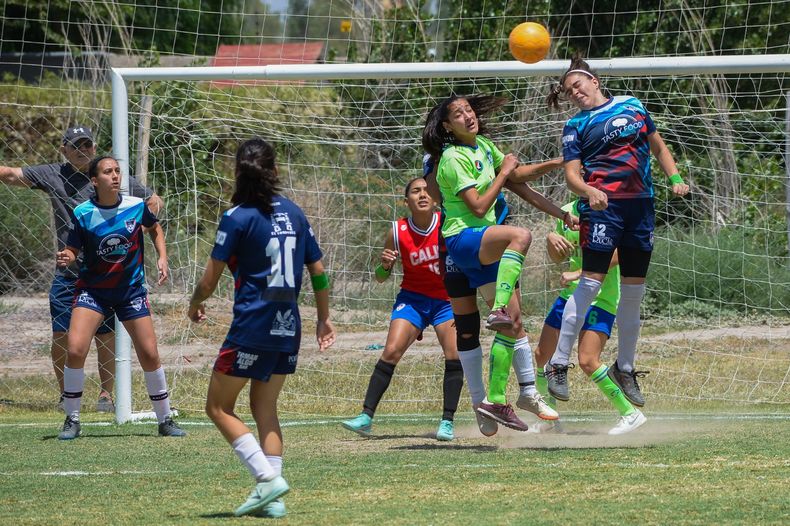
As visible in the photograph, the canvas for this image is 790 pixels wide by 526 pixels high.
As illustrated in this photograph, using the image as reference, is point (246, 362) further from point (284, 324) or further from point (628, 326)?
point (628, 326)

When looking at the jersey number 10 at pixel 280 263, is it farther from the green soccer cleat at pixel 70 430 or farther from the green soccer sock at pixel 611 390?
the green soccer cleat at pixel 70 430

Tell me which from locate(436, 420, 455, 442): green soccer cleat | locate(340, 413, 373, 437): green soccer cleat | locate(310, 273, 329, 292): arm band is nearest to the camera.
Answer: locate(310, 273, 329, 292): arm band

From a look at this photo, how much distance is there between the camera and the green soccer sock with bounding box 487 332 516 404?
6730 mm

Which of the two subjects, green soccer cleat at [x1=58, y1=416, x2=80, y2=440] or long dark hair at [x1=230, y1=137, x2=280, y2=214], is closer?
long dark hair at [x1=230, y1=137, x2=280, y2=214]

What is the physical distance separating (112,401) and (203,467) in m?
3.82

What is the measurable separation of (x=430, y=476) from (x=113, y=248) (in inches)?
124

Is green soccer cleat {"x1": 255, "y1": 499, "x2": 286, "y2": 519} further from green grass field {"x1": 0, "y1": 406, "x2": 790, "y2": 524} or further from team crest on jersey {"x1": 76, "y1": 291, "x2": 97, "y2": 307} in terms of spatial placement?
team crest on jersey {"x1": 76, "y1": 291, "x2": 97, "y2": 307}

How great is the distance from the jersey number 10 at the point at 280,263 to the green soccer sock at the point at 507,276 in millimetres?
1777

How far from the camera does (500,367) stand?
22.2 feet

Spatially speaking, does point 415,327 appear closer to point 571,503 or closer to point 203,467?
point 203,467

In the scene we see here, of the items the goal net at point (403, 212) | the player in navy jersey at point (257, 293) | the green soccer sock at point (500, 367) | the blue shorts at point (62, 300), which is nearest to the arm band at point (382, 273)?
the green soccer sock at point (500, 367)

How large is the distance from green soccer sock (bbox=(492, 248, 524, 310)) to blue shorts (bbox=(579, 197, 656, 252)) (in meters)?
0.51

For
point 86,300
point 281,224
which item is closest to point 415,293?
point 86,300

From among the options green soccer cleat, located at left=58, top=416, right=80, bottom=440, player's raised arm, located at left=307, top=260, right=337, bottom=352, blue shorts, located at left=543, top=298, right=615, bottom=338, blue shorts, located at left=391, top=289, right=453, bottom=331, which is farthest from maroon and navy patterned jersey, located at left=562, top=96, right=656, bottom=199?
green soccer cleat, located at left=58, top=416, right=80, bottom=440
